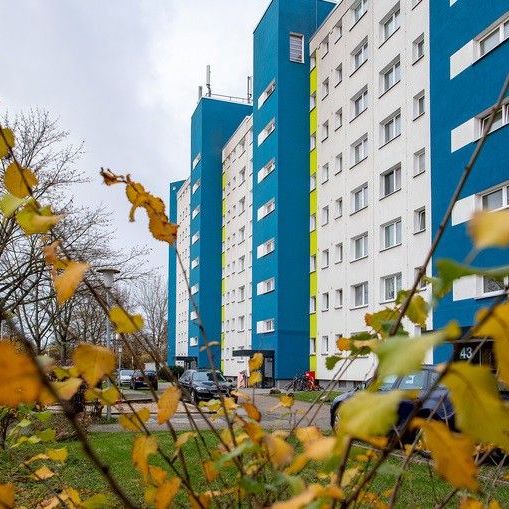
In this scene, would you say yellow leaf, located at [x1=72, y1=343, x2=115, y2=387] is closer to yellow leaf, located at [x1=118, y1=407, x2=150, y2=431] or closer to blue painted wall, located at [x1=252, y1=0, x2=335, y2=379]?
yellow leaf, located at [x1=118, y1=407, x2=150, y2=431]

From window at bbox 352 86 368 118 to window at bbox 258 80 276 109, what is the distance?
23.8 ft

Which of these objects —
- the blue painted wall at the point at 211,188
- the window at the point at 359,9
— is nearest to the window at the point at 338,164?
the window at the point at 359,9

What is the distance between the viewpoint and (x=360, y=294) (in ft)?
88.8

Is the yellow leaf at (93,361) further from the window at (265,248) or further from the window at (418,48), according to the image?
the window at (265,248)

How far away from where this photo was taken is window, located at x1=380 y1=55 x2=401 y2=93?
81.3 feet

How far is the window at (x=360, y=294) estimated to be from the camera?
2655cm

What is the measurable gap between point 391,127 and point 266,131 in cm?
1239

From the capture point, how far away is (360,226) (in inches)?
1063

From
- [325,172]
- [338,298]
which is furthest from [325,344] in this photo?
[325,172]

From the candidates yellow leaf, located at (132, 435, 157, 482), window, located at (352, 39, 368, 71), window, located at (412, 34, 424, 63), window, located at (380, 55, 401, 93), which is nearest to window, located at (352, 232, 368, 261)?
window, located at (380, 55, 401, 93)

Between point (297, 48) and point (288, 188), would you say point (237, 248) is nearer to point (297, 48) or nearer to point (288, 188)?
point (288, 188)

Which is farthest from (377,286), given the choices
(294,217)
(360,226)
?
(294,217)

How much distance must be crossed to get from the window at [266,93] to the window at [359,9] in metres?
6.80

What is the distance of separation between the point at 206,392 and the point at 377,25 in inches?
659
